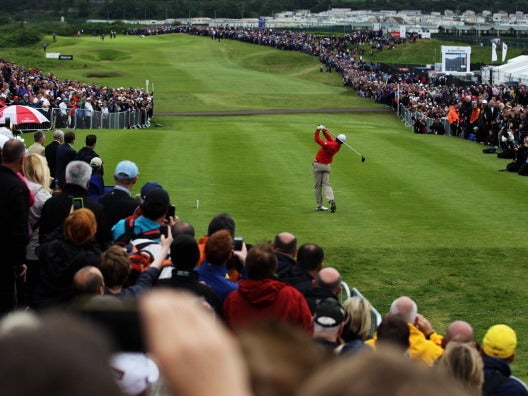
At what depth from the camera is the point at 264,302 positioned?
7.74 metres

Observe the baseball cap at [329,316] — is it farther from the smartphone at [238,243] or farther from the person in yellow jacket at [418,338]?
the smartphone at [238,243]

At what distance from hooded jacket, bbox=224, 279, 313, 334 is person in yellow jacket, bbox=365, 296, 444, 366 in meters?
0.55

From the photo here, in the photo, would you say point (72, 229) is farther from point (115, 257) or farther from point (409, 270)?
point (409, 270)

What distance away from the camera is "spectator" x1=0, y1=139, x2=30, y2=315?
9.22 meters

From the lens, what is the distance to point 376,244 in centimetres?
1933

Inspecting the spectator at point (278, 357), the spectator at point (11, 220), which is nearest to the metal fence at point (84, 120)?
the spectator at point (11, 220)

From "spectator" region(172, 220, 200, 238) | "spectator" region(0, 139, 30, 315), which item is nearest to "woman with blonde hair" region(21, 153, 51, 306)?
"spectator" region(0, 139, 30, 315)

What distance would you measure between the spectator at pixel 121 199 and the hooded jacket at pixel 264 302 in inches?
162

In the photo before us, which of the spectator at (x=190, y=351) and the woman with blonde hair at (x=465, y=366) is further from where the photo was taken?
the woman with blonde hair at (x=465, y=366)

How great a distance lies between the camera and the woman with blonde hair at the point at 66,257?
8727 mm

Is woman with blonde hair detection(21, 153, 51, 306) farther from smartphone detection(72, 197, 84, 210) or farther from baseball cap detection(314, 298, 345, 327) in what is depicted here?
baseball cap detection(314, 298, 345, 327)

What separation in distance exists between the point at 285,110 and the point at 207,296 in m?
55.2

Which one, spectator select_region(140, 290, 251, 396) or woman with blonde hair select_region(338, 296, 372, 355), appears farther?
woman with blonde hair select_region(338, 296, 372, 355)

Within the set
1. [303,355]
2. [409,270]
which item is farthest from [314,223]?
[303,355]
